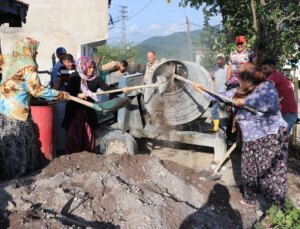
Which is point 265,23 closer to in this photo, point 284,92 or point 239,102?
point 284,92

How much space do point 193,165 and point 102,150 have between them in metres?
1.53

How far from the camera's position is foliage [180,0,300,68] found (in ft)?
19.4

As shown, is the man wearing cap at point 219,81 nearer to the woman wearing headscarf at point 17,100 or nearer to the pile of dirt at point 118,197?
the pile of dirt at point 118,197

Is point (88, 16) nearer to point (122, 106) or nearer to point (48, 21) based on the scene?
point (48, 21)

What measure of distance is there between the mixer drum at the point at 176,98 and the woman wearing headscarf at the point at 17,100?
80.9 inches

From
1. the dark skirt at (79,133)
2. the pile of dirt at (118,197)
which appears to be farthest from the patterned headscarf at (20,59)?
the dark skirt at (79,133)

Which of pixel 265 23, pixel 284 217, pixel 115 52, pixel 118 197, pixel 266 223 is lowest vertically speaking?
pixel 266 223

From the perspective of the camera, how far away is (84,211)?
3.66 m

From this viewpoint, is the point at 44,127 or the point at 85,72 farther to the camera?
the point at 85,72

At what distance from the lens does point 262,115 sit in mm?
4312

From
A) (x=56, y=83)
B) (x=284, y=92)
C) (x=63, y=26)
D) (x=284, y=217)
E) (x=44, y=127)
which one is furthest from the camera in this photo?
(x=63, y=26)

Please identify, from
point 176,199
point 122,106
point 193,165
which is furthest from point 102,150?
point 176,199

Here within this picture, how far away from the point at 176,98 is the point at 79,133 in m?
1.68

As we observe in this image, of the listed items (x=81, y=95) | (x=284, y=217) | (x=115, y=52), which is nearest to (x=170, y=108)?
(x=81, y=95)
